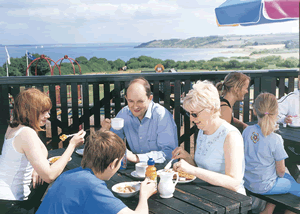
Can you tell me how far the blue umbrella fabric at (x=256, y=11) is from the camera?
10.5 ft

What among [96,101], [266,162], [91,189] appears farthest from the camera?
[96,101]

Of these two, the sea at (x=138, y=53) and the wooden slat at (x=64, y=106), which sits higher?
the sea at (x=138, y=53)

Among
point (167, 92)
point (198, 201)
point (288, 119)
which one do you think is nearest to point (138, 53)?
point (167, 92)

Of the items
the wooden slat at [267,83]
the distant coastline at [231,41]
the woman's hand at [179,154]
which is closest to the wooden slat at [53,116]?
the woman's hand at [179,154]

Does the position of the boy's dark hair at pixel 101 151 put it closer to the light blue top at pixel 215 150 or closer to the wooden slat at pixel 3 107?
the light blue top at pixel 215 150

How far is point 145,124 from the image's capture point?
104 inches

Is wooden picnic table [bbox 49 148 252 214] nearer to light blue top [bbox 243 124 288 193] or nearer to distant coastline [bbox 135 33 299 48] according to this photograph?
light blue top [bbox 243 124 288 193]

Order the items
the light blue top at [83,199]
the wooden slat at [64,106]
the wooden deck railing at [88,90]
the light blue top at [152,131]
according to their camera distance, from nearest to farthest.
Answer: the light blue top at [83,199], the light blue top at [152,131], the wooden deck railing at [88,90], the wooden slat at [64,106]

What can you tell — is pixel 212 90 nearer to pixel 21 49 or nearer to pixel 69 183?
pixel 69 183

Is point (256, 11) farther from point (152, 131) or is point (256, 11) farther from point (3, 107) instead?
point (3, 107)

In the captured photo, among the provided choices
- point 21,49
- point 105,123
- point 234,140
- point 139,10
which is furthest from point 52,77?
point 21,49

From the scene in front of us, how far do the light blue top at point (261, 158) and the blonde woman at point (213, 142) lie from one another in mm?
562

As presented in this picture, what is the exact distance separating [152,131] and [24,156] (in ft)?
3.59

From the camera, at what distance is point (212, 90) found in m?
1.97
